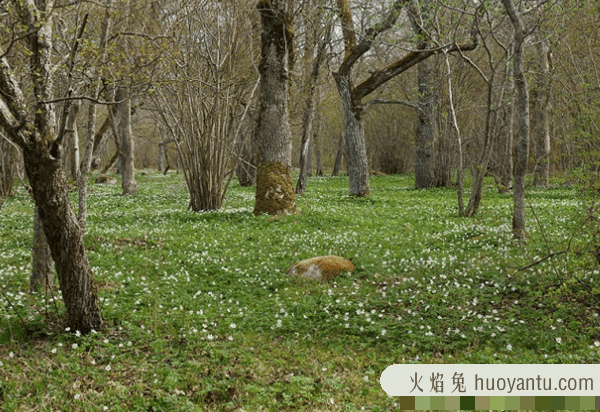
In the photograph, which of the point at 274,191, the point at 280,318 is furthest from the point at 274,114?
the point at 280,318

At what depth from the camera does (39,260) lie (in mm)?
7852

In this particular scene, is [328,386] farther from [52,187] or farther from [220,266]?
[220,266]

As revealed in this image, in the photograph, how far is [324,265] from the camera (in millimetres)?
9672

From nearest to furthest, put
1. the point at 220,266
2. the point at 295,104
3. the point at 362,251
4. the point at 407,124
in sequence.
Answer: the point at 220,266 → the point at 362,251 → the point at 295,104 → the point at 407,124

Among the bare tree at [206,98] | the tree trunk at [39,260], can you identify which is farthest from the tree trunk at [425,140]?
the tree trunk at [39,260]

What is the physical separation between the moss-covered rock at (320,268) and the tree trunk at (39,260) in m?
4.52

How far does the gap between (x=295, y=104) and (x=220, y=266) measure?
1901 cm

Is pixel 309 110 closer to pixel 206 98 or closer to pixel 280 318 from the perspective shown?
pixel 206 98

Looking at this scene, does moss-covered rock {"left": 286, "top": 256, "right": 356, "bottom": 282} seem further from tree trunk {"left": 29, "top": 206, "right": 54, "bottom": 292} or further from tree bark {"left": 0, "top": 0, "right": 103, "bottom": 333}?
tree trunk {"left": 29, "top": 206, "right": 54, "bottom": 292}

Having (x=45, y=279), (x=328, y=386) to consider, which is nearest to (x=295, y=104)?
(x=45, y=279)

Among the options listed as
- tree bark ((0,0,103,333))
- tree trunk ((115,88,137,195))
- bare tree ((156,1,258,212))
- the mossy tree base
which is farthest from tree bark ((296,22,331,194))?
tree bark ((0,0,103,333))

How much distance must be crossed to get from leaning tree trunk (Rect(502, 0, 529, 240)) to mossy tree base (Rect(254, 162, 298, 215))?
23.4 ft

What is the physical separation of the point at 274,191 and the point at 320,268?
20.3 ft

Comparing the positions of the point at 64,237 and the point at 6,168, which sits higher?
the point at 6,168
